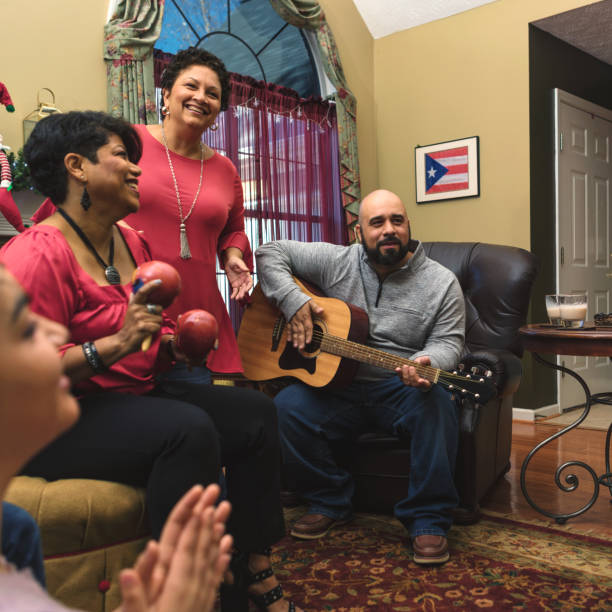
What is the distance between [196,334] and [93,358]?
0.76 feet

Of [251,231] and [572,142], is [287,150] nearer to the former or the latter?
[251,231]

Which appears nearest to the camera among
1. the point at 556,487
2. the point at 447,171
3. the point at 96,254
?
the point at 96,254

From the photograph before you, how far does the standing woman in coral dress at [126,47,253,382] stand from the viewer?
1910 mm

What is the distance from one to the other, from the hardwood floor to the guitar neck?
0.74 m

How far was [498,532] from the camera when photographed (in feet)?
7.09

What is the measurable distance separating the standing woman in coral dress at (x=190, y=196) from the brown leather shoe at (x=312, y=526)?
0.62 m

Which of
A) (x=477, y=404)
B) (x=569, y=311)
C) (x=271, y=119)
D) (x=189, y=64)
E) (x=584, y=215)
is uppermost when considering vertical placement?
(x=271, y=119)

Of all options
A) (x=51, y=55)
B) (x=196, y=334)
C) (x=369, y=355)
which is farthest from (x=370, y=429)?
(x=51, y=55)

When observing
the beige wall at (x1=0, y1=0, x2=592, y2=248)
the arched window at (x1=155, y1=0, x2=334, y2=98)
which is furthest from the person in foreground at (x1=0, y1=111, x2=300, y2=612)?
the arched window at (x1=155, y1=0, x2=334, y2=98)

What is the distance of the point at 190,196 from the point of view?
1955 millimetres

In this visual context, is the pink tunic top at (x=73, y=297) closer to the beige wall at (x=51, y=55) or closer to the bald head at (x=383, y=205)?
the bald head at (x=383, y=205)

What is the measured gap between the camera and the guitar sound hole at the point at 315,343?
2211mm

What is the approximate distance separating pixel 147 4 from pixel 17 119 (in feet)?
3.23

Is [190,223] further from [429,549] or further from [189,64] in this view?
[429,549]
